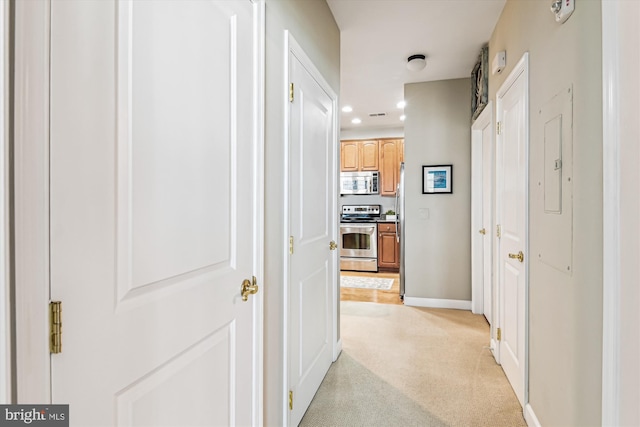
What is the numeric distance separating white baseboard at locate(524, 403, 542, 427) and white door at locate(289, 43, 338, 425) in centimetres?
120

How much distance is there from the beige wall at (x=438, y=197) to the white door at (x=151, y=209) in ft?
10.4

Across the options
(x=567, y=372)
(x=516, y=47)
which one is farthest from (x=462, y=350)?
(x=516, y=47)

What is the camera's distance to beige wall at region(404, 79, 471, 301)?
3.99 meters

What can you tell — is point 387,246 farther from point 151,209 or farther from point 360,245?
point 151,209

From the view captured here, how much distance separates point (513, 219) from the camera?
225 cm

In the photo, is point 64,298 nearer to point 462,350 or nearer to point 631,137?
point 631,137

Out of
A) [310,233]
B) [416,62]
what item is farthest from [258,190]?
[416,62]

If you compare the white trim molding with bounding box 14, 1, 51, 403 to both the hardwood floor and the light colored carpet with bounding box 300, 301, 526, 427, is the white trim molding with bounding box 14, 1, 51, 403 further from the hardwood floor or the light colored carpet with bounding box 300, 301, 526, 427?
the hardwood floor

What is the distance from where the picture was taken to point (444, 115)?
402 cm

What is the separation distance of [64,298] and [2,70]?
372 mm

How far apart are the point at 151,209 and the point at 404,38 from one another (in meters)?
2.88

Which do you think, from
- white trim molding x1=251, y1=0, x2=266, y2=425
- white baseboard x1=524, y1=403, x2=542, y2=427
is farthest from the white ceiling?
white baseboard x1=524, y1=403, x2=542, y2=427

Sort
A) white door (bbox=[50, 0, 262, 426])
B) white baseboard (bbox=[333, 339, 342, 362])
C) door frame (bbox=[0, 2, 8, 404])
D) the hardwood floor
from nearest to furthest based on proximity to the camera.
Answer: door frame (bbox=[0, 2, 8, 404]) → white door (bbox=[50, 0, 262, 426]) → white baseboard (bbox=[333, 339, 342, 362]) → the hardwood floor

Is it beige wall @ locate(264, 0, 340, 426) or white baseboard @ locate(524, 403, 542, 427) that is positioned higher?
beige wall @ locate(264, 0, 340, 426)
